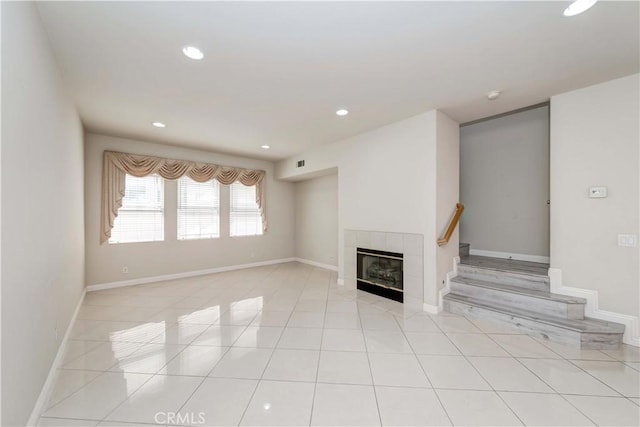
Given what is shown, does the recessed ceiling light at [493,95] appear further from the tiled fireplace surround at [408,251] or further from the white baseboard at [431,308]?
the white baseboard at [431,308]

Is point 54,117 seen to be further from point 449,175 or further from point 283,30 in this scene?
point 449,175

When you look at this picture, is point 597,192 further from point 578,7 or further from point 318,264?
point 318,264

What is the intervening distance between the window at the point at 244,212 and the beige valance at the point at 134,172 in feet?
1.27

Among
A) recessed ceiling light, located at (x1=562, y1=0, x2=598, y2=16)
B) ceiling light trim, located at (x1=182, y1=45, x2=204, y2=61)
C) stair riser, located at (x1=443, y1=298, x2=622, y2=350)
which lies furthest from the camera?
stair riser, located at (x1=443, y1=298, x2=622, y2=350)

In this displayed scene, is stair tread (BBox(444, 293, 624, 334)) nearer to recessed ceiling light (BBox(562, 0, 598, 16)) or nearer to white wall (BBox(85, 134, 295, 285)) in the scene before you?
recessed ceiling light (BBox(562, 0, 598, 16))

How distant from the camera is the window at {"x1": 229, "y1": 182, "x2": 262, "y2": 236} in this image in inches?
243

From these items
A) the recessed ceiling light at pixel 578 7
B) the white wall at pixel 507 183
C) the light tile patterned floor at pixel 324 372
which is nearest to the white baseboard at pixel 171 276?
the light tile patterned floor at pixel 324 372

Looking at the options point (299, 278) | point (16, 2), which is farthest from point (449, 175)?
point (16, 2)

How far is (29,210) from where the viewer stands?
1.62 m

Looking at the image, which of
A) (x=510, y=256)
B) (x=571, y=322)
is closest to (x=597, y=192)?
(x=571, y=322)

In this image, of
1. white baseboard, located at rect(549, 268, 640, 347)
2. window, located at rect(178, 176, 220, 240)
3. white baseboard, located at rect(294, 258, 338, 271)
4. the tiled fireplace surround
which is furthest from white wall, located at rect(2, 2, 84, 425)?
white baseboard, located at rect(549, 268, 640, 347)

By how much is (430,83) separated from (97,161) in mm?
5514

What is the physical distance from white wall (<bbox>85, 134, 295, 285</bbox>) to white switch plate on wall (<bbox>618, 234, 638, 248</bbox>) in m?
6.06

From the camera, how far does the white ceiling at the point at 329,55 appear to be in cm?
181
